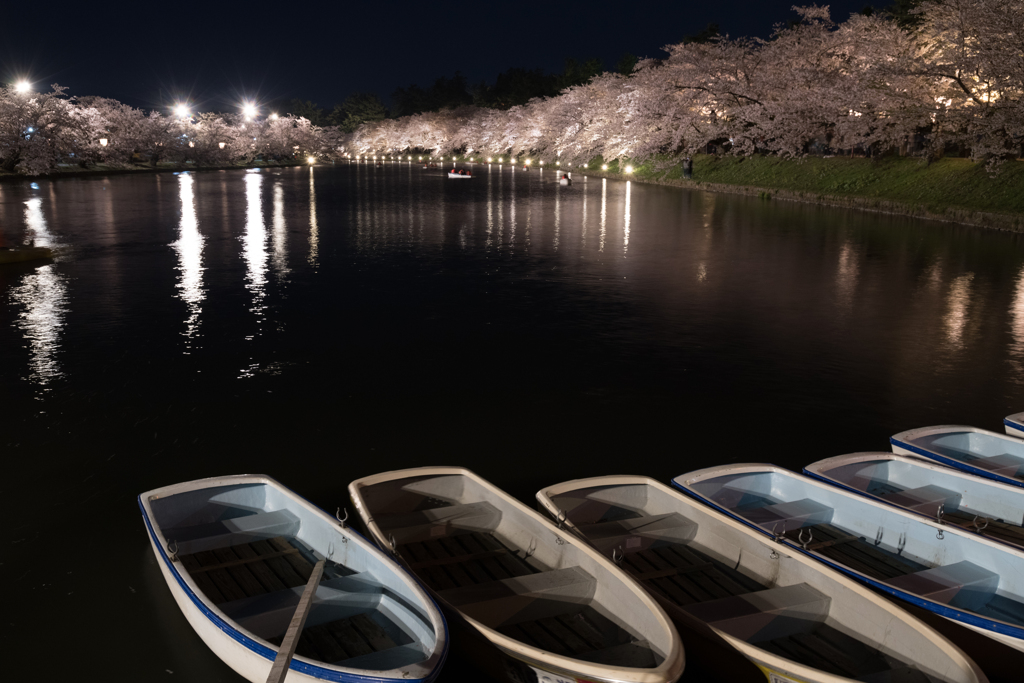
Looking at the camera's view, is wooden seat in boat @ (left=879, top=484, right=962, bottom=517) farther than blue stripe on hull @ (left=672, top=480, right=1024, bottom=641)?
Yes

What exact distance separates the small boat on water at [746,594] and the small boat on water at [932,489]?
1.42 m

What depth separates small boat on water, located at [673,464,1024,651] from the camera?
5281 millimetres

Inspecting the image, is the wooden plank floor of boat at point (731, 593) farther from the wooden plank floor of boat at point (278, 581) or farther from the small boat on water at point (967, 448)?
the small boat on water at point (967, 448)

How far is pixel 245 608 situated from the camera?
5.16 meters

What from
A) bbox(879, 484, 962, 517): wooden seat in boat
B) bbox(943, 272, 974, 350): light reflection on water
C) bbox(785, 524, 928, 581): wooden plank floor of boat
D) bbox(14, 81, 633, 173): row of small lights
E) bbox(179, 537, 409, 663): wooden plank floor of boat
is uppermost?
bbox(14, 81, 633, 173): row of small lights

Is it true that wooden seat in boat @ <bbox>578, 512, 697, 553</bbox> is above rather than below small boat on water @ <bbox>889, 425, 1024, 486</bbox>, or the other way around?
below

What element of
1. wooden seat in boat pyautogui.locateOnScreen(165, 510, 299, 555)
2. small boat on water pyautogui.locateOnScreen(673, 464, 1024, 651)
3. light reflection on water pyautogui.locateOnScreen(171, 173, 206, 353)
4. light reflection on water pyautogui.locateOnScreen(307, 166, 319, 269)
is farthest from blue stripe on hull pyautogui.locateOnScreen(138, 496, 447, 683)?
light reflection on water pyautogui.locateOnScreen(307, 166, 319, 269)

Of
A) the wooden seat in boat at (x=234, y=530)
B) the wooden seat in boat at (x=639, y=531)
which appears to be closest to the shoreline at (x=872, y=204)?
the wooden seat in boat at (x=639, y=531)

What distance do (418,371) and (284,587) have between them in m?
6.04

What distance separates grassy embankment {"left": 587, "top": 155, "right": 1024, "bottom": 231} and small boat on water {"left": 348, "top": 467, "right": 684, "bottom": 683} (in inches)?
1109

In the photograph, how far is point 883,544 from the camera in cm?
A: 619

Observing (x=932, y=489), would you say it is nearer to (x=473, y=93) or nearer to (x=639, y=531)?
(x=639, y=531)

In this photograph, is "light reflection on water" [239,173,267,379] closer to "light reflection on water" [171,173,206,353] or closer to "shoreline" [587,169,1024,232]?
"light reflection on water" [171,173,206,353]

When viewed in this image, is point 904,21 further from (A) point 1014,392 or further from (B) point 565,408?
(B) point 565,408
